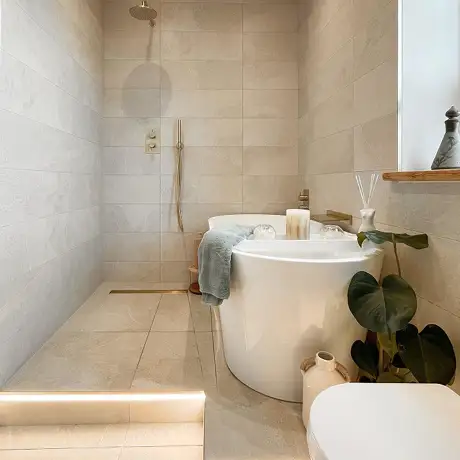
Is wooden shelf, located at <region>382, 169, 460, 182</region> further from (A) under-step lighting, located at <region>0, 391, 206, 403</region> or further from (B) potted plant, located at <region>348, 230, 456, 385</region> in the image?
(A) under-step lighting, located at <region>0, 391, 206, 403</region>

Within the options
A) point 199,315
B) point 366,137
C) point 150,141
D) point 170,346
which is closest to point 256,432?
point 170,346

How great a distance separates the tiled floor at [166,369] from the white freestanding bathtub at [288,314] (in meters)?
0.12

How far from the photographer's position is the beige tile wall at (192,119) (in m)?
3.16

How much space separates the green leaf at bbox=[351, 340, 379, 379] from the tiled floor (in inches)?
12.7

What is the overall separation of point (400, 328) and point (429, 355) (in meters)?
0.14

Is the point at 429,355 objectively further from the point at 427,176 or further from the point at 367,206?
the point at 367,206

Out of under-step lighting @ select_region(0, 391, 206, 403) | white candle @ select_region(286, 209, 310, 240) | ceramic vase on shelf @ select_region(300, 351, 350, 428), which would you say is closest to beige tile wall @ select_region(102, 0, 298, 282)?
white candle @ select_region(286, 209, 310, 240)

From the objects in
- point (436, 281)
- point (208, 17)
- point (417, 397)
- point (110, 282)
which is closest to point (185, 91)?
point (208, 17)

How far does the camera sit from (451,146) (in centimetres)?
128

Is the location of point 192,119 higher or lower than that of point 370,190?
higher

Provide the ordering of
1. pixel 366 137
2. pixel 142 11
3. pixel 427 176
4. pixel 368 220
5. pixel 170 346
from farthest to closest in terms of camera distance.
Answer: pixel 142 11 → pixel 170 346 → pixel 366 137 → pixel 368 220 → pixel 427 176

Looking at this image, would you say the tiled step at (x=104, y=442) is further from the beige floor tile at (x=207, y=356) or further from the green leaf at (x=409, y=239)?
the green leaf at (x=409, y=239)

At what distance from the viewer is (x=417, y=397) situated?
850 millimetres

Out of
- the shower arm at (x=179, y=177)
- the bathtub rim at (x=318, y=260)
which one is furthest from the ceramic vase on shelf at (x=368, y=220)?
the shower arm at (x=179, y=177)
